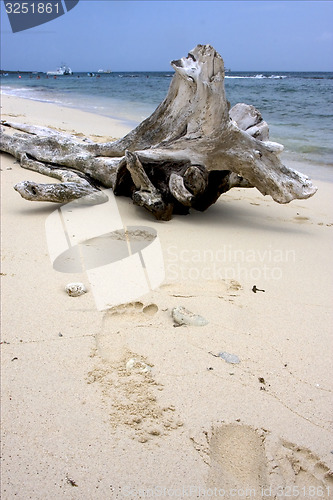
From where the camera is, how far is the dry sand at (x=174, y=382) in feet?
4.85

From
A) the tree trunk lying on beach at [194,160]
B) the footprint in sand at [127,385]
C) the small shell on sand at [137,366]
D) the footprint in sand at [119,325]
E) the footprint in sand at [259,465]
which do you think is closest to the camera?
the footprint in sand at [259,465]

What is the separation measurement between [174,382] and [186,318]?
0.47 m

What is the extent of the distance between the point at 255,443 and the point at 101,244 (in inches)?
78.8

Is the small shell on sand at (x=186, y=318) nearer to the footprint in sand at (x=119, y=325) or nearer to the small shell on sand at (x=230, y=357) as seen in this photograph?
the footprint in sand at (x=119, y=325)

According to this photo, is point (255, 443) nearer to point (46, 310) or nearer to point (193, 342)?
point (193, 342)

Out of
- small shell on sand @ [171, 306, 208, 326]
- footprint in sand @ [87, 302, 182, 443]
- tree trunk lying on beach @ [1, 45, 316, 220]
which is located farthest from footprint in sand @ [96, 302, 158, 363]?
tree trunk lying on beach @ [1, 45, 316, 220]

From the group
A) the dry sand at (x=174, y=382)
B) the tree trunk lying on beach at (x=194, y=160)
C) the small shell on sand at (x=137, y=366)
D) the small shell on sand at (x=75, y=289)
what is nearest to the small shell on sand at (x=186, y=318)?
the dry sand at (x=174, y=382)

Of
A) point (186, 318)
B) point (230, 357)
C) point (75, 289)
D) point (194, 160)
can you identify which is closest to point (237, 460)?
point (230, 357)

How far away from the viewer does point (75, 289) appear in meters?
2.51

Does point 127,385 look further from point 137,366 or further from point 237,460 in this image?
point 237,460

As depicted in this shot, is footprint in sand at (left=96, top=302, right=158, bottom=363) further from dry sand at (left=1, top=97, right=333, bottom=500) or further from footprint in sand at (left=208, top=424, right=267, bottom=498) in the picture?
footprint in sand at (left=208, top=424, right=267, bottom=498)

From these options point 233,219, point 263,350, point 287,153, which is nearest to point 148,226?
point 233,219

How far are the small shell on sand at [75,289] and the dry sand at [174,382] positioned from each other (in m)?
0.05

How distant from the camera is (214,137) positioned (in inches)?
145
